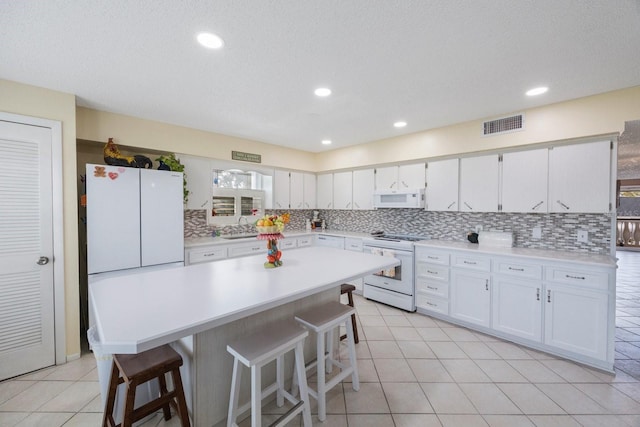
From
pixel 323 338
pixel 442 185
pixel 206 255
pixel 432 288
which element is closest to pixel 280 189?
pixel 206 255

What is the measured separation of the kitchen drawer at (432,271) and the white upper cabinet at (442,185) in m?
0.83

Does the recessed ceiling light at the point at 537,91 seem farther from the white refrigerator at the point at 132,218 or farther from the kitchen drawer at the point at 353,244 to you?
the white refrigerator at the point at 132,218

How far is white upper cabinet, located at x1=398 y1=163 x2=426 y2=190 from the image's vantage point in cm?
386

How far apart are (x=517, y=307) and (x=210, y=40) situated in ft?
12.0

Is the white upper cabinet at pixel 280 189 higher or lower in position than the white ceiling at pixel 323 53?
lower

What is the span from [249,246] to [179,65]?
8.46 ft

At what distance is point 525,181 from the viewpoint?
9.71 feet

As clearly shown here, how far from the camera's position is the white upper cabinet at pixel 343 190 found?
189 inches

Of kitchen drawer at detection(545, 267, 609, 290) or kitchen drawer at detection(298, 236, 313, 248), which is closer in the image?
kitchen drawer at detection(545, 267, 609, 290)

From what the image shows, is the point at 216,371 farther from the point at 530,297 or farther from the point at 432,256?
the point at 530,297

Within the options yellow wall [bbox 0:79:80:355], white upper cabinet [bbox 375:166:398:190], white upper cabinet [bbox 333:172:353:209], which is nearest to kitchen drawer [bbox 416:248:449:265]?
white upper cabinet [bbox 375:166:398:190]

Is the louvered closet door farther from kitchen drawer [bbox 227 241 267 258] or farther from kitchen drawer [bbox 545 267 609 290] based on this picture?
kitchen drawer [bbox 545 267 609 290]

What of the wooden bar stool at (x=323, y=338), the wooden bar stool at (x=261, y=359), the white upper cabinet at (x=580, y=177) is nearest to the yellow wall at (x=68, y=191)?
the wooden bar stool at (x=261, y=359)

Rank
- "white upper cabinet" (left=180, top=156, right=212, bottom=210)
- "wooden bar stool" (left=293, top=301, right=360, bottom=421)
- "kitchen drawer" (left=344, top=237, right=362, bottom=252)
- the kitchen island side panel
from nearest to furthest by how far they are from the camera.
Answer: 1. the kitchen island side panel
2. "wooden bar stool" (left=293, top=301, right=360, bottom=421)
3. "white upper cabinet" (left=180, top=156, right=212, bottom=210)
4. "kitchen drawer" (left=344, top=237, right=362, bottom=252)
